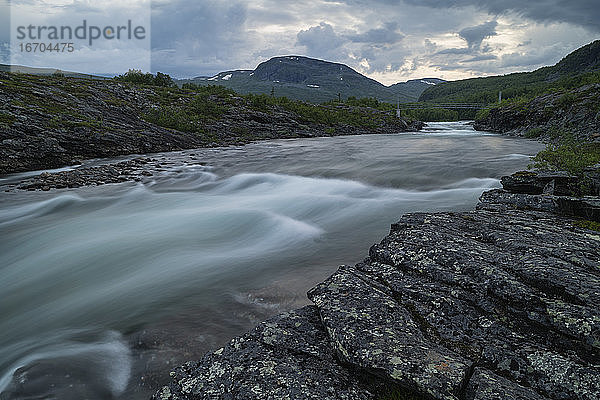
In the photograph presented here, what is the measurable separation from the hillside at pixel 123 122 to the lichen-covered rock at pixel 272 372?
72.0ft

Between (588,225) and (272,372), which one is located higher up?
(588,225)

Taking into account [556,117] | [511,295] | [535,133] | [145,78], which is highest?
[145,78]

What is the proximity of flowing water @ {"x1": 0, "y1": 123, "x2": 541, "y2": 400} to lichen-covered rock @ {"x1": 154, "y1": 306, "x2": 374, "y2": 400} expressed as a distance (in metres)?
1.25

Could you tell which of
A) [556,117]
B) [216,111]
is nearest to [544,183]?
[556,117]

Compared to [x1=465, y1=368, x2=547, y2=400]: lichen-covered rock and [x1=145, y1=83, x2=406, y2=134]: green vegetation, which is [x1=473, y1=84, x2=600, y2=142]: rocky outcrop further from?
[x1=145, y1=83, x2=406, y2=134]: green vegetation

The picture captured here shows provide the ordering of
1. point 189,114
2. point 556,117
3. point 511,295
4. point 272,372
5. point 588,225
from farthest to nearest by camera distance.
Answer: point 189,114 → point 556,117 → point 588,225 → point 511,295 → point 272,372

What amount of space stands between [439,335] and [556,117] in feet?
157

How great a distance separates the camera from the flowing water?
17.5 feet

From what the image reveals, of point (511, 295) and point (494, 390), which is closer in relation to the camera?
point (494, 390)

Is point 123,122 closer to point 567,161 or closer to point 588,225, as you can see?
point 567,161

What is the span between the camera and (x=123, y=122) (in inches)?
1293

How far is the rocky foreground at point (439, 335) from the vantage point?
3402 mm

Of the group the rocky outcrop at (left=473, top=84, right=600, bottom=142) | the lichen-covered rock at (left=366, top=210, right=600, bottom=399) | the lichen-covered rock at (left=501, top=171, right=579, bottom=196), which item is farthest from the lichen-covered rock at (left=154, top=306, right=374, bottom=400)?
the rocky outcrop at (left=473, top=84, right=600, bottom=142)

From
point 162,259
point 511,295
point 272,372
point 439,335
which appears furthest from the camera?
point 162,259
